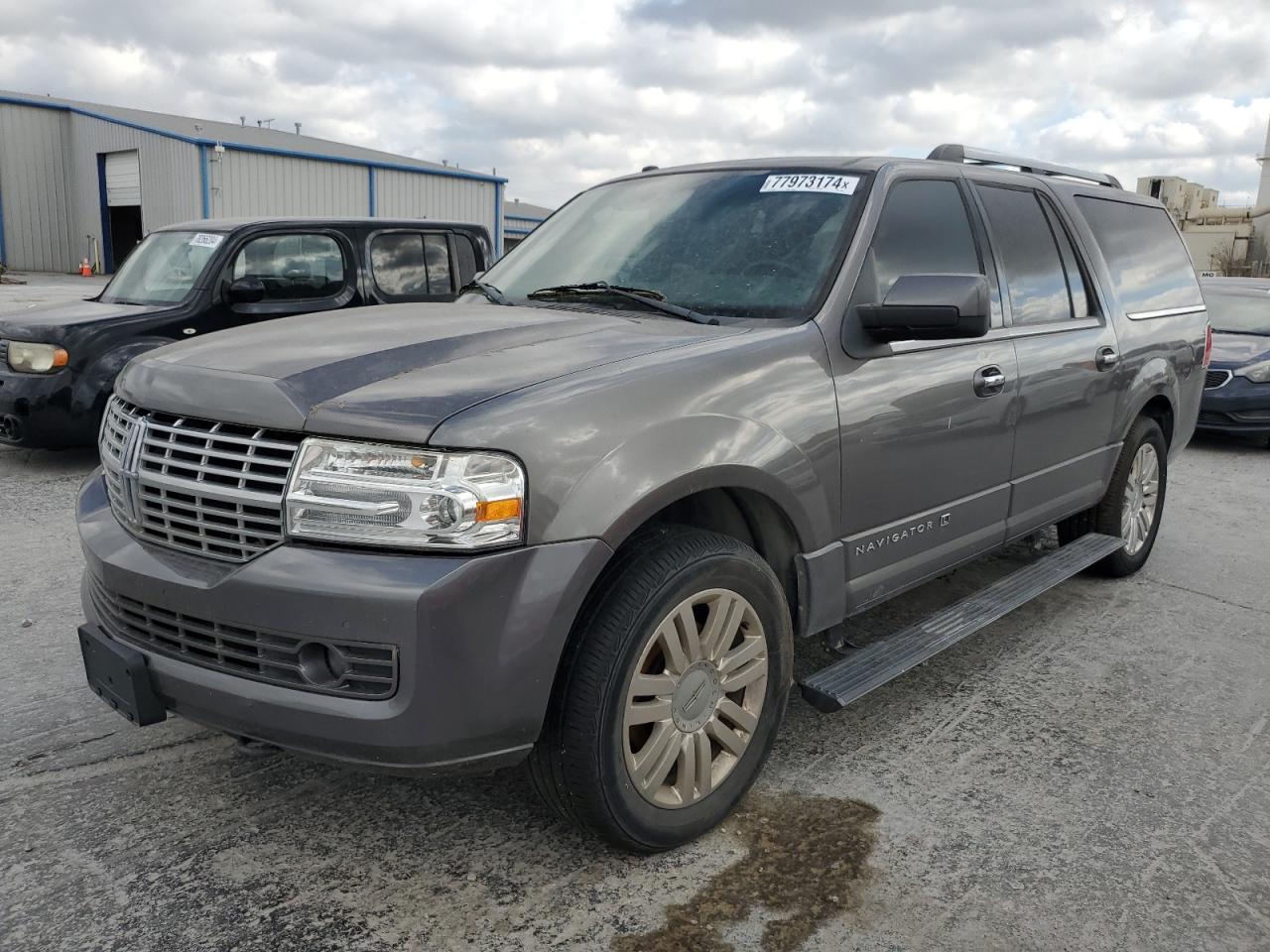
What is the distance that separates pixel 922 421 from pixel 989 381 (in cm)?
47

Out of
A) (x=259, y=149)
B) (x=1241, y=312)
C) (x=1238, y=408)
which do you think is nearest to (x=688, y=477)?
(x=1238, y=408)

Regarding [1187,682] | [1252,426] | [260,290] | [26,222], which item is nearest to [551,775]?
[1187,682]

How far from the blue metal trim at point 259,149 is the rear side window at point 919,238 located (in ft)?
93.5

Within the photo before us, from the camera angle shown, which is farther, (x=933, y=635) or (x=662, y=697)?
(x=933, y=635)

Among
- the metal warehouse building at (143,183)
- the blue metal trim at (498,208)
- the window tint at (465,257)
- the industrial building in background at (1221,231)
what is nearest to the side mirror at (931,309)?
the window tint at (465,257)

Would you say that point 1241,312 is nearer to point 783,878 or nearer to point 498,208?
point 783,878

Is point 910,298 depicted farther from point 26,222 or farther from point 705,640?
point 26,222

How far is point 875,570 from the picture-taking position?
10.9 feet

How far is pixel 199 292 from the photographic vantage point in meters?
7.38

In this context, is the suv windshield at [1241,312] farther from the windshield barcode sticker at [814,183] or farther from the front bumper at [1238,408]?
the windshield barcode sticker at [814,183]

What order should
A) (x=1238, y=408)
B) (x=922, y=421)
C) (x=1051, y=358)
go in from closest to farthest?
(x=922, y=421)
(x=1051, y=358)
(x=1238, y=408)

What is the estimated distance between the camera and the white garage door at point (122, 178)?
1283 inches

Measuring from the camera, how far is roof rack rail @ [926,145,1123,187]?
4176 millimetres

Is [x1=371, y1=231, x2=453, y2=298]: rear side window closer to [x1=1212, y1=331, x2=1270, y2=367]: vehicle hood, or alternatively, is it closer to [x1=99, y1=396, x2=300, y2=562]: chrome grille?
[x1=99, y1=396, x2=300, y2=562]: chrome grille
